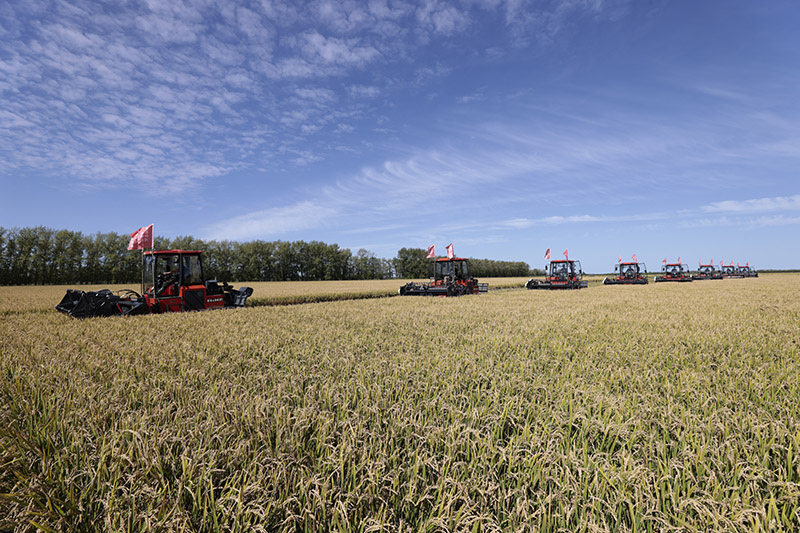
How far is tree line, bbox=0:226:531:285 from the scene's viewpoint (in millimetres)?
57719

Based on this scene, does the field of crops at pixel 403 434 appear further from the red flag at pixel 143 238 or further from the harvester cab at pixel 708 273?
the harvester cab at pixel 708 273

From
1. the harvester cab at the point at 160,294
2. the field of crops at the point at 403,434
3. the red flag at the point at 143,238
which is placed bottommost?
the field of crops at the point at 403,434

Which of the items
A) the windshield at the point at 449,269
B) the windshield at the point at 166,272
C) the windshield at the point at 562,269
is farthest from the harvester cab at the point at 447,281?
the windshield at the point at 166,272

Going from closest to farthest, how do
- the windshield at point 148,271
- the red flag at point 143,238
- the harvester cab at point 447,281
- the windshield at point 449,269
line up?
the windshield at point 148,271 < the red flag at point 143,238 < the harvester cab at point 447,281 < the windshield at point 449,269

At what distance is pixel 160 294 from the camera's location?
15.1 m

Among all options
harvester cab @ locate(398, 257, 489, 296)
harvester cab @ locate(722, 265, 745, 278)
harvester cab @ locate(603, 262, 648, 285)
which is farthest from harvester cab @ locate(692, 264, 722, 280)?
harvester cab @ locate(398, 257, 489, 296)

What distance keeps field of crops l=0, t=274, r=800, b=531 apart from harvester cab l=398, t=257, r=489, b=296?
57.6 feet

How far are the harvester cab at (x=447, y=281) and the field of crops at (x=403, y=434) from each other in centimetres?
1754

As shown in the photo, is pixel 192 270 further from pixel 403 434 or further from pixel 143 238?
pixel 403 434

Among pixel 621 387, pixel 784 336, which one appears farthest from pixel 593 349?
pixel 784 336

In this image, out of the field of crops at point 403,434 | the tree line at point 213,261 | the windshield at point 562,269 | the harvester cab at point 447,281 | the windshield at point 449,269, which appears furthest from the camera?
Answer: the tree line at point 213,261

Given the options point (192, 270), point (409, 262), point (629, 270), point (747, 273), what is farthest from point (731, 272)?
point (192, 270)

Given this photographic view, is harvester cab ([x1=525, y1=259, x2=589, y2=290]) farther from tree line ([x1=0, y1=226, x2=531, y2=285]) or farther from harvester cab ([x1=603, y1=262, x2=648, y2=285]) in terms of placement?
tree line ([x1=0, y1=226, x2=531, y2=285])

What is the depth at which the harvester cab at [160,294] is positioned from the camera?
13938 millimetres
